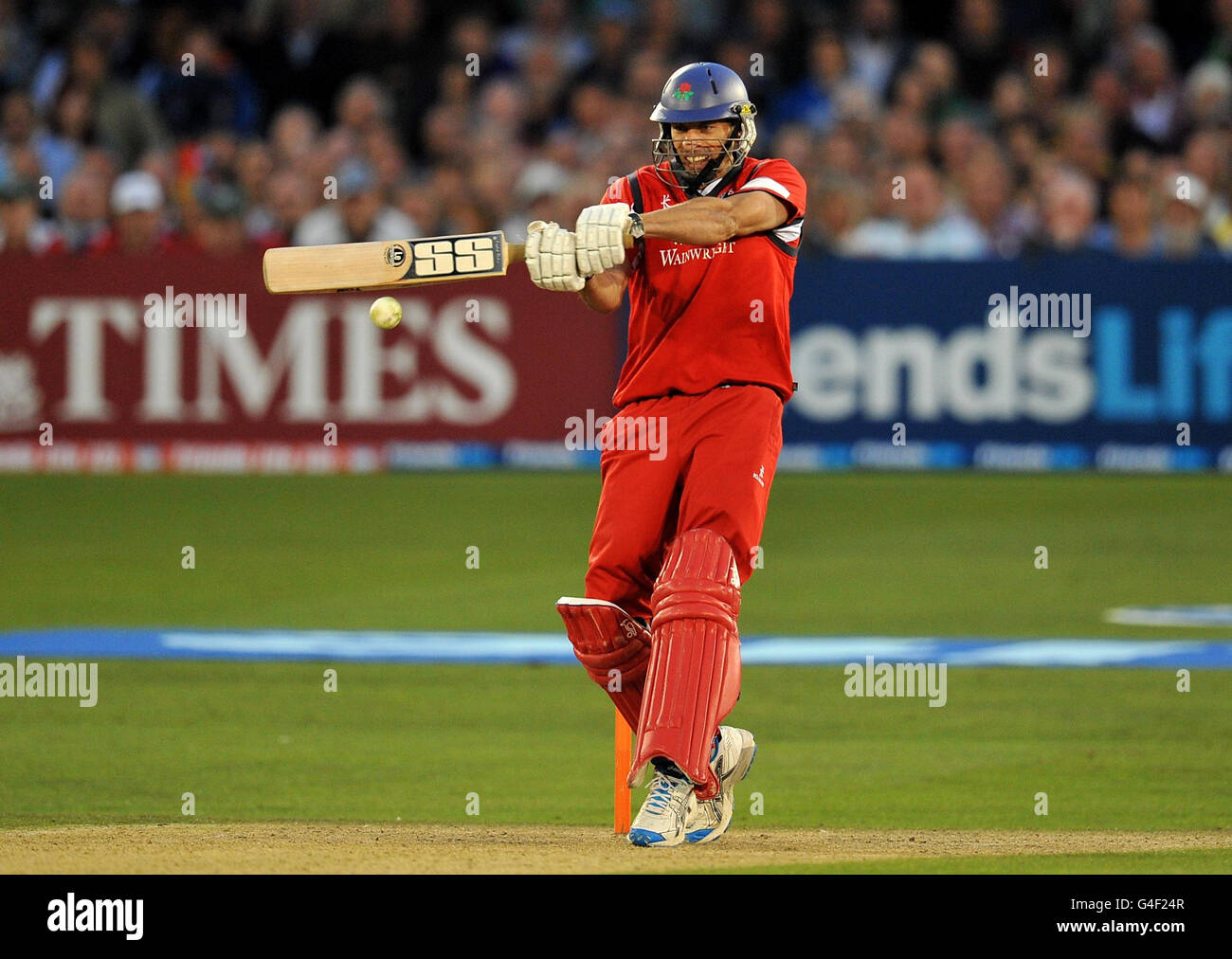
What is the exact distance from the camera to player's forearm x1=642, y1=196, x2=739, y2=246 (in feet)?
23.1

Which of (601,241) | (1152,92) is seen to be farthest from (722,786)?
(1152,92)

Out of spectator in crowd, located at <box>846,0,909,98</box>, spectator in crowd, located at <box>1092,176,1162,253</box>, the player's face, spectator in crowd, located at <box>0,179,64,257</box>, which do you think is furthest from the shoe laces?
spectator in crowd, located at <box>846,0,909,98</box>

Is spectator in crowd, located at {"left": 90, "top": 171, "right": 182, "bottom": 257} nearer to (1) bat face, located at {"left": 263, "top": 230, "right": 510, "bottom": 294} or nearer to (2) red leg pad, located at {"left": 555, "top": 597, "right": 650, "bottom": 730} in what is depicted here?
(1) bat face, located at {"left": 263, "top": 230, "right": 510, "bottom": 294}

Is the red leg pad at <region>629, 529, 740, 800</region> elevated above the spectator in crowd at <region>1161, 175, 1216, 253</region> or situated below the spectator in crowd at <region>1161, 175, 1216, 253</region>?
below

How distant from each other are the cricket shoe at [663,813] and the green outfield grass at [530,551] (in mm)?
5272

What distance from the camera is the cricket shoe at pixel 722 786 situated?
7344 mm

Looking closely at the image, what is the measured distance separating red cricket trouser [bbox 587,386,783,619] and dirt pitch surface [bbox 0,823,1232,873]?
89cm

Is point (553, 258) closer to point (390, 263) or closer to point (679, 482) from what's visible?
point (390, 263)

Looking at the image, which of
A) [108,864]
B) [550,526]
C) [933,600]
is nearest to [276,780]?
[108,864]

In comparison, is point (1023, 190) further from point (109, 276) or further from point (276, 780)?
point (276, 780)

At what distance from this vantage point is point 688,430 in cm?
739

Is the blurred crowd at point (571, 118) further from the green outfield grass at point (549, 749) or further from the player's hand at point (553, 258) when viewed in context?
the player's hand at point (553, 258)

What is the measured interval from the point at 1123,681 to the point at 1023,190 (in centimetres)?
938

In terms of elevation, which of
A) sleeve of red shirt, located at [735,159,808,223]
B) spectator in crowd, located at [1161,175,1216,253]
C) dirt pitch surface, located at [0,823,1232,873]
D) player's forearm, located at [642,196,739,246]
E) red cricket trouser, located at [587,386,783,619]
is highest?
spectator in crowd, located at [1161,175,1216,253]
